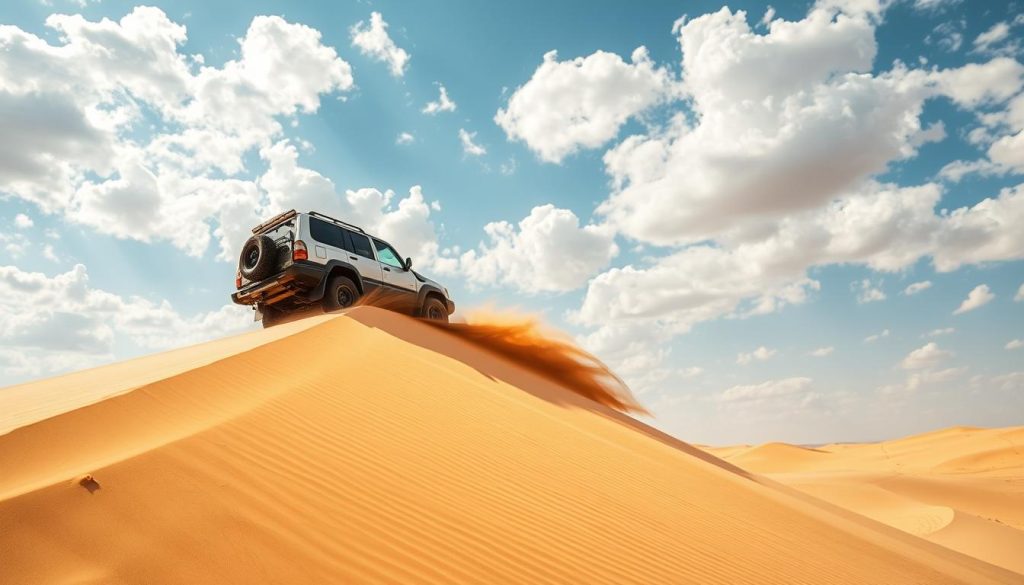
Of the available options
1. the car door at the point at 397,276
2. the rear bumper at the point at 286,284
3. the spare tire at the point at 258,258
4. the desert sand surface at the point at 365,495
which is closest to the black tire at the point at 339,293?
the rear bumper at the point at 286,284

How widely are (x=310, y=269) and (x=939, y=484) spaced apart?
21.4 meters

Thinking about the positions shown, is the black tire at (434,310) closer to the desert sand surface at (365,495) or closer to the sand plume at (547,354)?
the sand plume at (547,354)

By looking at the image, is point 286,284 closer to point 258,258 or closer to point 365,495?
point 258,258

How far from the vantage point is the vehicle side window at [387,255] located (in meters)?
10.5

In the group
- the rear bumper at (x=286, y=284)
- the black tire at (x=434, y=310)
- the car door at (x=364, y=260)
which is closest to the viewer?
the rear bumper at (x=286, y=284)

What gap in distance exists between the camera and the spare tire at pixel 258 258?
866 cm

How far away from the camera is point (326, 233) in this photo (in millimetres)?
9336

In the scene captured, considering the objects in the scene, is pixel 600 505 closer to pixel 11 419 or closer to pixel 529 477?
pixel 529 477

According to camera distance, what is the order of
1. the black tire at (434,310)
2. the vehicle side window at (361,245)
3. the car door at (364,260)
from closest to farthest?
the car door at (364,260) → the vehicle side window at (361,245) → the black tire at (434,310)

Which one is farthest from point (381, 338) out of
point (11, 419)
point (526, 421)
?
point (11, 419)

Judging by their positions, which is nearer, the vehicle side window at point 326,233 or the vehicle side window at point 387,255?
the vehicle side window at point 326,233

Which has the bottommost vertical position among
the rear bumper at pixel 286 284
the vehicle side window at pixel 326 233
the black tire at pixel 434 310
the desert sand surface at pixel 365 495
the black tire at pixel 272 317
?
the desert sand surface at pixel 365 495

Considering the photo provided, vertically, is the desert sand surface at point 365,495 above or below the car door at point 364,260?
below

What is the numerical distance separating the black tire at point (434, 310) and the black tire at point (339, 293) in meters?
1.74
